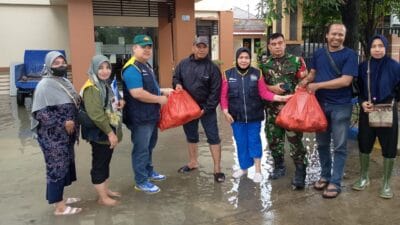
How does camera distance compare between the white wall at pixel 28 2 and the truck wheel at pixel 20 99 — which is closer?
the truck wheel at pixel 20 99

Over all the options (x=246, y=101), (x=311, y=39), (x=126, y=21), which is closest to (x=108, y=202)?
(x=246, y=101)

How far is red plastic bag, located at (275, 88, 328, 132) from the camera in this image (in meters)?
4.24

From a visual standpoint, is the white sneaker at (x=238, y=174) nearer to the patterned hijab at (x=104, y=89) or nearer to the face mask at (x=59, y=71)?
the patterned hijab at (x=104, y=89)

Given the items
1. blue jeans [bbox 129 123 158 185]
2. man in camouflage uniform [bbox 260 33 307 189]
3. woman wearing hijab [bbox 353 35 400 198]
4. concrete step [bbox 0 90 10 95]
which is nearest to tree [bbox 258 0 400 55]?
man in camouflage uniform [bbox 260 33 307 189]

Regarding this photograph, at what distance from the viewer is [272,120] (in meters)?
4.83

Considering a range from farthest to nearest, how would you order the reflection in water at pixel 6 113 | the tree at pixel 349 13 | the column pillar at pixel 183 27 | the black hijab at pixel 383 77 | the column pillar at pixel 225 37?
the column pillar at pixel 225 37 → the column pillar at pixel 183 27 → the reflection in water at pixel 6 113 → the tree at pixel 349 13 → the black hijab at pixel 383 77

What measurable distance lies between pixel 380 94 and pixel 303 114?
76cm

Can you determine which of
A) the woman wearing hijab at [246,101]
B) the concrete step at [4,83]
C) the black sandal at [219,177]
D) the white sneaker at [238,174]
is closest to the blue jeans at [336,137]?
the woman wearing hijab at [246,101]

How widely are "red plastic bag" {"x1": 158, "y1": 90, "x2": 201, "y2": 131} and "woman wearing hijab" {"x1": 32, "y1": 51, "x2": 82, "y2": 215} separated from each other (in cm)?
101

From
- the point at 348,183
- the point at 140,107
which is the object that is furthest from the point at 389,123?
the point at 140,107

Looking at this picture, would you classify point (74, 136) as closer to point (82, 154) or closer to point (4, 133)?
point (82, 154)

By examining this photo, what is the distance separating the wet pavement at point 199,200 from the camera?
3.89 metres

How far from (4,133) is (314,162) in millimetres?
5549

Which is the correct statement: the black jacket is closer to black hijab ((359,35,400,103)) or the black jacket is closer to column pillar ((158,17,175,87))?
black hijab ((359,35,400,103))
